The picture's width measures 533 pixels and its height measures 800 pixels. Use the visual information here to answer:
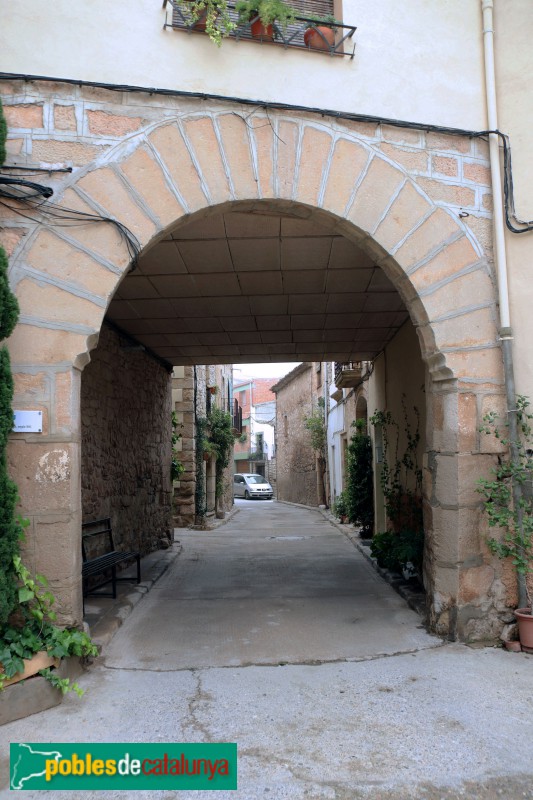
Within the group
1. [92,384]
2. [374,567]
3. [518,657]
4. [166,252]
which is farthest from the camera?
[374,567]

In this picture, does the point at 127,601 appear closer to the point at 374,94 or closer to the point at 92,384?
the point at 92,384

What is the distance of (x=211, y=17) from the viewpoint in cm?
364

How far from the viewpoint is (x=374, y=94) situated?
396 cm

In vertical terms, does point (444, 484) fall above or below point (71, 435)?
below

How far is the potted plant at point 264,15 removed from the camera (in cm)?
370

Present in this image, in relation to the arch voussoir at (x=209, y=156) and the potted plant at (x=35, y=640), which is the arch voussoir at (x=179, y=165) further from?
the potted plant at (x=35, y=640)

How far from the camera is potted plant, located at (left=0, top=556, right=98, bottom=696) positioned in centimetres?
291

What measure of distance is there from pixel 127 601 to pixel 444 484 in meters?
2.81

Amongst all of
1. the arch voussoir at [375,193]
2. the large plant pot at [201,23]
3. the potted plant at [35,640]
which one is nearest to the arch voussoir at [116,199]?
the large plant pot at [201,23]

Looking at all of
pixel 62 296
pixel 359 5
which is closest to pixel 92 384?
pixel 62 296

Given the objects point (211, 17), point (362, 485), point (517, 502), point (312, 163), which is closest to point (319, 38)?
point (211, 17)

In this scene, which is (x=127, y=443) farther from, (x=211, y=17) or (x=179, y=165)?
(x=211, y=17)

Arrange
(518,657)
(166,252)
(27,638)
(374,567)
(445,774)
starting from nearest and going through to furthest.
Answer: (445,774), (27,638), (518,657), (166,252), (374,567)

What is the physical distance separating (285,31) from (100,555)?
4.64m
